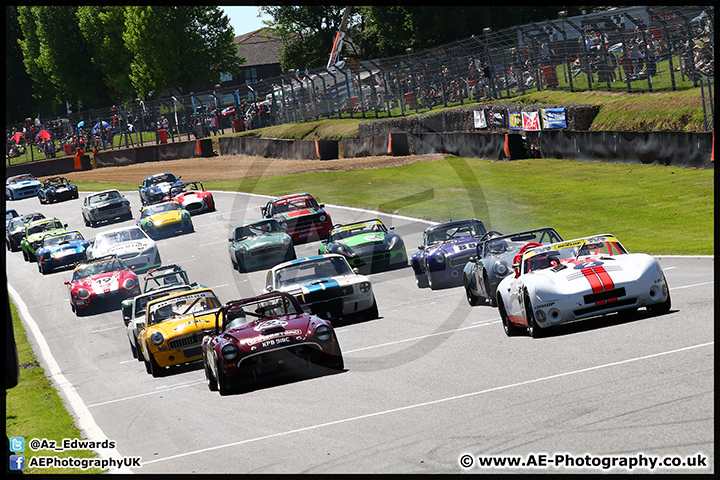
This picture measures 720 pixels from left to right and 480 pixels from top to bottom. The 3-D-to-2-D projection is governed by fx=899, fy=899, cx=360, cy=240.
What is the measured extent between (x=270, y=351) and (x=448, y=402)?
264 cm

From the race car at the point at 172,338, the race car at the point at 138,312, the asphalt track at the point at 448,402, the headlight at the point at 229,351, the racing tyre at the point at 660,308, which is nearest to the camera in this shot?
the asphalt track at the point at 448,402

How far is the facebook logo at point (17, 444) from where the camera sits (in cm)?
1000

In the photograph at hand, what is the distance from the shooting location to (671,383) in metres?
8.48

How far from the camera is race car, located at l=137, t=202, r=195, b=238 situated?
3212 centimetres

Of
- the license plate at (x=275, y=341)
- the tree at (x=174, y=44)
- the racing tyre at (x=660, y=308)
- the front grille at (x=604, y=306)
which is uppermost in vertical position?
the tree at (x=174, y=44)

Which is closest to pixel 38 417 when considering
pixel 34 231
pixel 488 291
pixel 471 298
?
pixel 488 291

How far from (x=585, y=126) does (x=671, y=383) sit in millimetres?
27662

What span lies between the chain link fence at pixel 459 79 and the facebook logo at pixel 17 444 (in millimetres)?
22606

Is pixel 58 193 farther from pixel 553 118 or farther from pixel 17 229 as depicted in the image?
pixel 553 118

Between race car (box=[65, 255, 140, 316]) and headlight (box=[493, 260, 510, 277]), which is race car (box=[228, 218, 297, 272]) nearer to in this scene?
race car (box=[65, 255, 140, 316])

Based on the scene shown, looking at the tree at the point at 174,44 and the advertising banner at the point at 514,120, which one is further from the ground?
the tree at the point at 174,44

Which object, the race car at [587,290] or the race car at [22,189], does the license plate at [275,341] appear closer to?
the race car at [587,290]

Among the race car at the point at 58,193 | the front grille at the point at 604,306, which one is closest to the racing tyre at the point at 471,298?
the front grille at the point at 604,306

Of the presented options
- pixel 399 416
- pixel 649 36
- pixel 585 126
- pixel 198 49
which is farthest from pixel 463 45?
pixel 198 49
